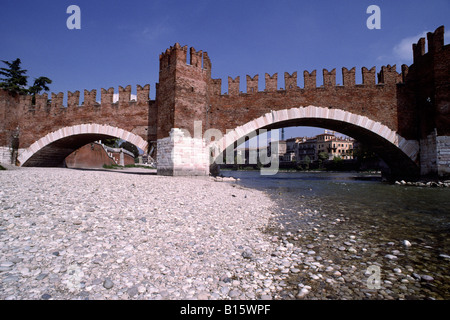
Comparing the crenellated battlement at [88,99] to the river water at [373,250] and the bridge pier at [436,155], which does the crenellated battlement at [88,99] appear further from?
the bridge pier at [436,155]

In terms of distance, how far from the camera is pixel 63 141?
20.8 metres

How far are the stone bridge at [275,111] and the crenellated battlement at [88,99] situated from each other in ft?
0.28

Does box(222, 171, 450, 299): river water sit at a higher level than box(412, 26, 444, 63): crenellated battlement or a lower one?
lower

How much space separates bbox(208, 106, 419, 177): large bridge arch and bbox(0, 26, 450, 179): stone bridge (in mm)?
70

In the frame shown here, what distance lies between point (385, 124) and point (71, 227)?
1905 cm

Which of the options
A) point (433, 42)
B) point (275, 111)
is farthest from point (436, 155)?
point (275, 111)

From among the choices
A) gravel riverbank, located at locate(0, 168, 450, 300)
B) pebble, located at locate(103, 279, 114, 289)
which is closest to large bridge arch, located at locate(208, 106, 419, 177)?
gravel riverbank, located at locate(0, 168, 450, 300)

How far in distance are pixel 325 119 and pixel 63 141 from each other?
22121mm

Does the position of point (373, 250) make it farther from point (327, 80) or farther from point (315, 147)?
point (315, 147)

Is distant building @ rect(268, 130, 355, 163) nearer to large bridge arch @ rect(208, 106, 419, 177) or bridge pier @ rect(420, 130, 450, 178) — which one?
large bridge arch @ rect(208, 106, 419, 177)

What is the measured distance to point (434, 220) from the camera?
568 cm

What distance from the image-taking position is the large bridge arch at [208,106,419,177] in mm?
16219
